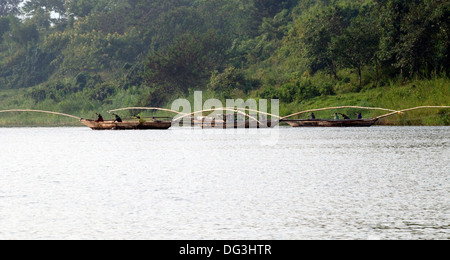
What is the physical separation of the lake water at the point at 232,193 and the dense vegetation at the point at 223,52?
53.6 feet

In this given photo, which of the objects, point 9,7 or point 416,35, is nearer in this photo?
point 416,35

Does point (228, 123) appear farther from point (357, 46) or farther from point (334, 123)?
point (357, 46)

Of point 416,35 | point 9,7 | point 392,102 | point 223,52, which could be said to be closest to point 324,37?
point 416,35

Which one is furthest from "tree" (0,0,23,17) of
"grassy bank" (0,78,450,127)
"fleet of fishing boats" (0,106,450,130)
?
"fleet of fishing boats" (0,106,450,130)

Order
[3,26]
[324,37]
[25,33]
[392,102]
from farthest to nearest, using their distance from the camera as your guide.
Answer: [3,26], [25,33], [324,37], [392,102]

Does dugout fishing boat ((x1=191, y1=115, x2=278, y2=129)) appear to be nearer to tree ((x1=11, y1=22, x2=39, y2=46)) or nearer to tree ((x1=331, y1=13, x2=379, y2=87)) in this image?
tree ((x1=331, y1=13, x2=379, y2=87))

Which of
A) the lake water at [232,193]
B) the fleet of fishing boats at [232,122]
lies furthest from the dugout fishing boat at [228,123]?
the lake water at [232,193]

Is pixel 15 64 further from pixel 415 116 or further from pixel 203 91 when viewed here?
pixel 415 116

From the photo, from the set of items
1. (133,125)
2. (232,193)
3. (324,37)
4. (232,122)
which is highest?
(324,37)

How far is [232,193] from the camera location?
719 inches

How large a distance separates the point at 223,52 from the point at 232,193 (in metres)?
52.3

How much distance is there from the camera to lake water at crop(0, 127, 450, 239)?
13.5m

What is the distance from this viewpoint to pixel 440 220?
14.0 metres
